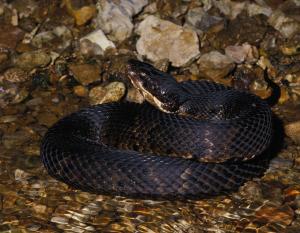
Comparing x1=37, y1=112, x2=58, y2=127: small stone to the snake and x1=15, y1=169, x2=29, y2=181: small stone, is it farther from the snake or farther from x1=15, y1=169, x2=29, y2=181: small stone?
x1=15, y1=169, x2=29, y2=181: small stone

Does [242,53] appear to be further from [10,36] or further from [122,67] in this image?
[10,36]

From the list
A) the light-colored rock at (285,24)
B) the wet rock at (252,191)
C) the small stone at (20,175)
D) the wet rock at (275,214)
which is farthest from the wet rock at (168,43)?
the wet rock at (275,214)

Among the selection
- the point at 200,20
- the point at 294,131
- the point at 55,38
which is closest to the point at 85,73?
the point at 55,38

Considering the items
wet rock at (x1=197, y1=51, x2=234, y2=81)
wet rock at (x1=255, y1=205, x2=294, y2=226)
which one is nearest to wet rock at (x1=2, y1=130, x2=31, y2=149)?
wet rock at (x1=197, y1=51, x2=234, y2=81)

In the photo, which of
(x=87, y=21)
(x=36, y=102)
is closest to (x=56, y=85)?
(x=36, y=102)

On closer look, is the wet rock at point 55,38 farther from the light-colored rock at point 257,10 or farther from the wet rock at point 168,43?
the light-colored rock at point 257,10
